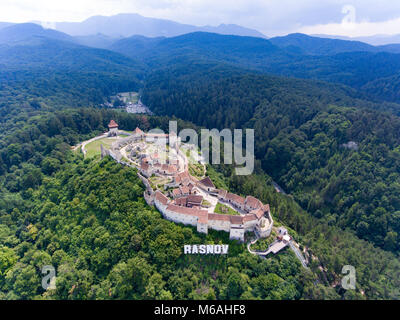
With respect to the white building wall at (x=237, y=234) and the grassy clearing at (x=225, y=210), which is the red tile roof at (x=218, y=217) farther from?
the grassy clearing at (x=225, y=210)

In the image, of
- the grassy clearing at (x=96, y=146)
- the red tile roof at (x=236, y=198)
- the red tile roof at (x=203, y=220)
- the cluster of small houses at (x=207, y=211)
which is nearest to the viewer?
the red tile roof at (x=203, y=220)

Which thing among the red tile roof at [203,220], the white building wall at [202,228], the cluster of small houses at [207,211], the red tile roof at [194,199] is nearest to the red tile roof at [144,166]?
the cluster of small houses at [207,211]

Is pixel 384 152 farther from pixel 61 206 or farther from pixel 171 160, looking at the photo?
pixel 61 206

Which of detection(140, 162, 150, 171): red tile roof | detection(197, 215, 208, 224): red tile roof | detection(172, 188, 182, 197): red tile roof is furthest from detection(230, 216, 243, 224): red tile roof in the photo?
detection(140, 162, 150, 171): red tile roof

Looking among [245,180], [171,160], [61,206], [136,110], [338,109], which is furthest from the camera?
[136,110]

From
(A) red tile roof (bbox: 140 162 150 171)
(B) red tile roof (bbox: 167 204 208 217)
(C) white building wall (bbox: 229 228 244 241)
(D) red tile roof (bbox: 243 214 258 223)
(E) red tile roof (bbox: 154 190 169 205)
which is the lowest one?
(C) white building wall (bbox: 229 228 244 241)

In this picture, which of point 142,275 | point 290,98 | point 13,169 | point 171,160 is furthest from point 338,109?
point 13,169

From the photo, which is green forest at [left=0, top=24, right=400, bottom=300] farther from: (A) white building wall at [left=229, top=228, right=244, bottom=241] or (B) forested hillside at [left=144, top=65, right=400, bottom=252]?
(A) white building wall at [left=229, top=228, right=244, bottom=241]
